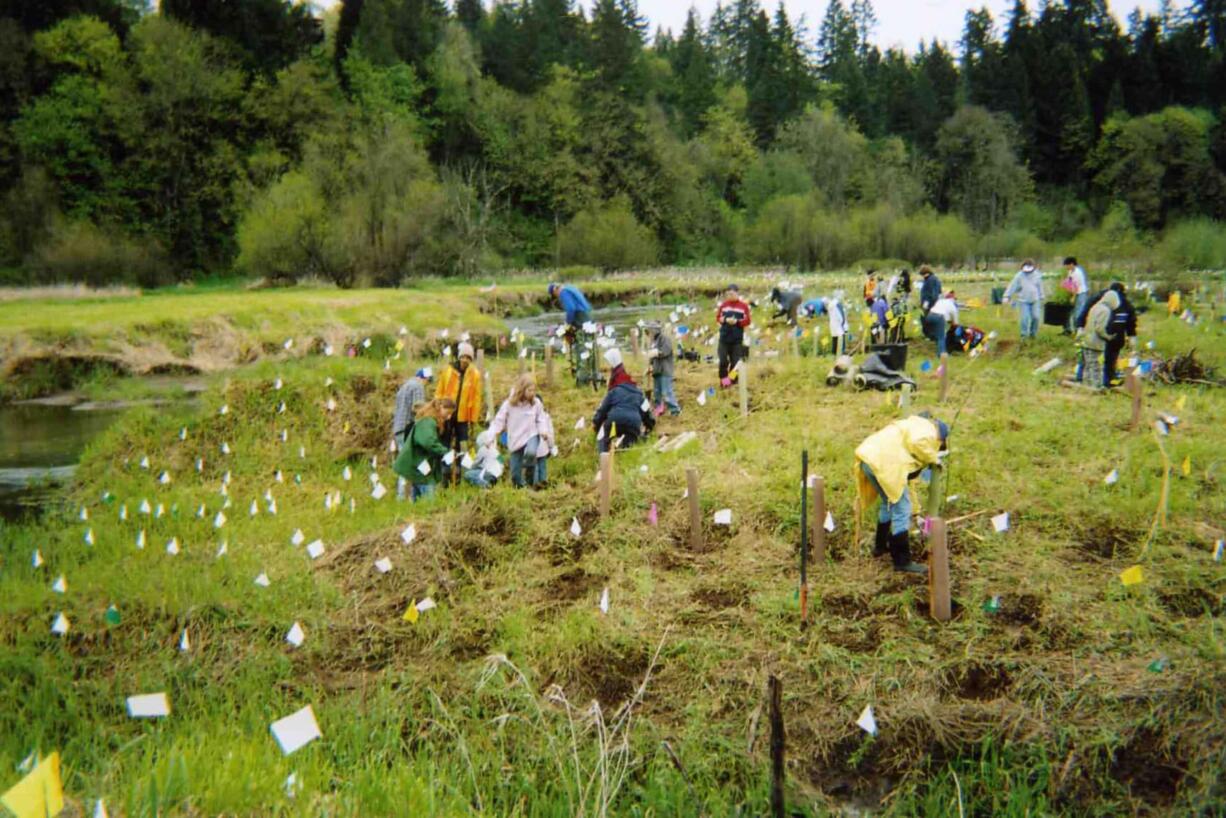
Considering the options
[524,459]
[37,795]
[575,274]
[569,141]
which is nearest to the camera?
[37,795]

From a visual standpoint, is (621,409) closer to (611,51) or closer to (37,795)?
(37,795)

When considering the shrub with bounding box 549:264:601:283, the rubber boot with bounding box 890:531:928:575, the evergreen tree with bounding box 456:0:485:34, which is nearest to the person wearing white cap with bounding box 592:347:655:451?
the rubber boot with bounding box 890:531:928:575

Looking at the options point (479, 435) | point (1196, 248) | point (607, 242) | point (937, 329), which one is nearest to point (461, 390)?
point (479, 435)

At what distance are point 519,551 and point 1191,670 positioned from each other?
5.58 meters

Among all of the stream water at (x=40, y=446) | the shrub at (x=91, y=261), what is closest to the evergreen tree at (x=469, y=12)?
the shrub at (x=91, y=261)

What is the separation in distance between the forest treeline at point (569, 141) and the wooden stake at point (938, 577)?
29.0m

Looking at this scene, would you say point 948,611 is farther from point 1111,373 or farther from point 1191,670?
point 1111,373

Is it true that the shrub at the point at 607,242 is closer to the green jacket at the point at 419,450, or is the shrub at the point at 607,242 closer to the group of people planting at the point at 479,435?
the group of people planting at the point at 479,435

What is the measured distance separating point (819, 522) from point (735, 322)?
24.1 ft

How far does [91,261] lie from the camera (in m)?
34.2

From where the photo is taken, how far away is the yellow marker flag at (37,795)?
9.12 feet

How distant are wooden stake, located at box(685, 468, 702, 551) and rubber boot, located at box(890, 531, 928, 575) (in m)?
1.79

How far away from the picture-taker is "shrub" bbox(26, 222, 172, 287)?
3341 cm

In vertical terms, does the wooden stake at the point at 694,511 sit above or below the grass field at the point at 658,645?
above
